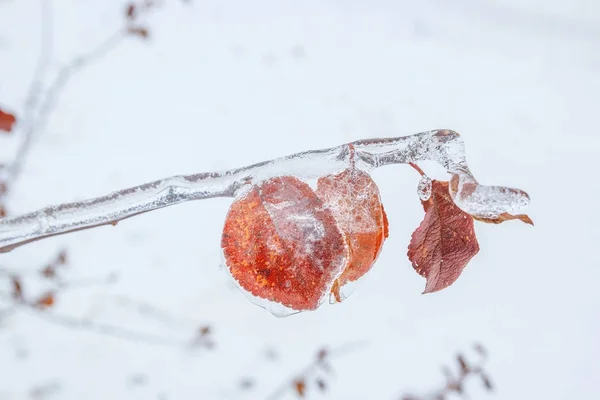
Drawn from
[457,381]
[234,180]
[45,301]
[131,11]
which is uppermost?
[131,11]

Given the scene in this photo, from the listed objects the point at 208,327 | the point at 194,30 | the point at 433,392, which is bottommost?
the point at 433,392

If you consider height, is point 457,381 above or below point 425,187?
below

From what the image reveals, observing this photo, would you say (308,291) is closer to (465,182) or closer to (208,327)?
(465,182)

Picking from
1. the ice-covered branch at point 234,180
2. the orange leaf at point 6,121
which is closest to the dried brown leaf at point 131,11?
the orange leaf at point 6,121

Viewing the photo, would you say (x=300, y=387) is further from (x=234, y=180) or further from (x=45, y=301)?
(x=234, y=180)

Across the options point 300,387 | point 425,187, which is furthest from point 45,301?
point 425,187

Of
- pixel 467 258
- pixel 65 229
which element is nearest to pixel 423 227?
pixel 467 258
